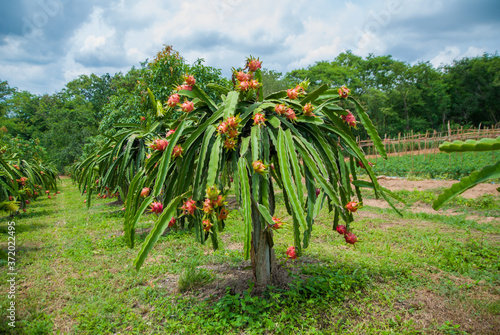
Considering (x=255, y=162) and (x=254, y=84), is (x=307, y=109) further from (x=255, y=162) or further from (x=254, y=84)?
(x=255, y=162)

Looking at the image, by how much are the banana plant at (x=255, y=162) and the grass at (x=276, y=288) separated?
0.46m

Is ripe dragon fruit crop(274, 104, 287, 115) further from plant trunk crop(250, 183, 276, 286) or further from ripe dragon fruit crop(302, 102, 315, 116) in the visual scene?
plant trunk crop(250, 183, 276, 286)

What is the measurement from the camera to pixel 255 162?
1.95 meters

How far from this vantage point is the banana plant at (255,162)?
1996 millimetres

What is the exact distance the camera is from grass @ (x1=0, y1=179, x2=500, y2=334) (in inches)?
91.5

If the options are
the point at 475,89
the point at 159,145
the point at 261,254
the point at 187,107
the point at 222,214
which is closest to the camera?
the point at 222,214

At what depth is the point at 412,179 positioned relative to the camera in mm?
10906

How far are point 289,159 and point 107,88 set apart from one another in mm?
36706

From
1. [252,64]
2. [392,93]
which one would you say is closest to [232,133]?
[252,64]

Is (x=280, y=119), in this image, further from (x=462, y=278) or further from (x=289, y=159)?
(x=462, y=278)

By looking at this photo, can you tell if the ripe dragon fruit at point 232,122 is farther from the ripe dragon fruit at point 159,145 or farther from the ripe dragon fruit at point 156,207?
the ripe dragon fruit at point 156,207

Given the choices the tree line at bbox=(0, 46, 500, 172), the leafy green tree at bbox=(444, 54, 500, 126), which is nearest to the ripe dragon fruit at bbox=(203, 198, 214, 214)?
the tree line at bbox=(0, 46, 500, 172)

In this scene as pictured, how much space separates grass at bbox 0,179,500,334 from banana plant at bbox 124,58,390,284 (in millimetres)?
464

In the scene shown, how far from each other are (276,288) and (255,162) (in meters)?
1.34
